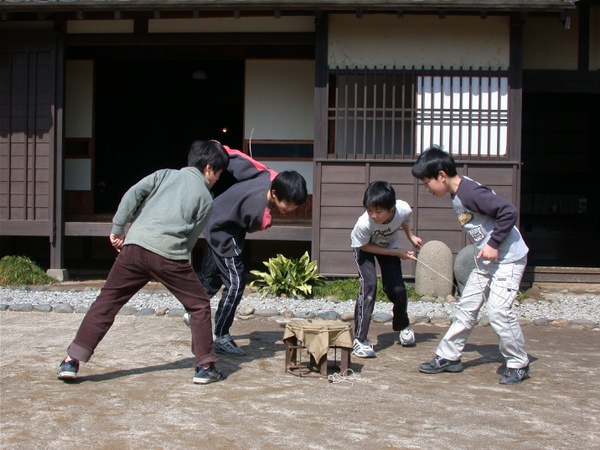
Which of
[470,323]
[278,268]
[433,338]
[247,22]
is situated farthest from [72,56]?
[470,323]

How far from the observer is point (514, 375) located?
493 centimetres

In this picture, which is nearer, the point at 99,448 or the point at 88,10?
the point at 99,448

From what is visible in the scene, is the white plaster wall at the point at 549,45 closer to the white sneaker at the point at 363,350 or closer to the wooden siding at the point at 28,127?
the white sneaker at the point at 363,350

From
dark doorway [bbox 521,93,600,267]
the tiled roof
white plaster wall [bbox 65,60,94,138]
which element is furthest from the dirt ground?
dark doorway [bbox 521,93,600,267]

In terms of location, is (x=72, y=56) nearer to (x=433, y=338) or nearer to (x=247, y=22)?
(x=247, y=22)

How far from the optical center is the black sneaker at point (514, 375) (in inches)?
193

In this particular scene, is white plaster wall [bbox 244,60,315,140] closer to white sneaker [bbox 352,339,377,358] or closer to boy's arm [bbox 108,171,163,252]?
white sneaker [bbox 352,339,377,358]

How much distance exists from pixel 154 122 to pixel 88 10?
399 cm

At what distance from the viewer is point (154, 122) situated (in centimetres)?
1302

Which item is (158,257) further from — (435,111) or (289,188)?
(435,111)

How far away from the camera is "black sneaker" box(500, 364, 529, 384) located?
489 centimetres

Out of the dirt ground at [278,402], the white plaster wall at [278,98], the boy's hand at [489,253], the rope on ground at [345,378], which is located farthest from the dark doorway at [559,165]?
the rope on ground at [345,378]

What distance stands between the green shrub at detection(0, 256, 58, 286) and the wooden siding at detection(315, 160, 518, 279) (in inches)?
143

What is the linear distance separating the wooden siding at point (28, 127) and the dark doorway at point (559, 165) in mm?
7480
